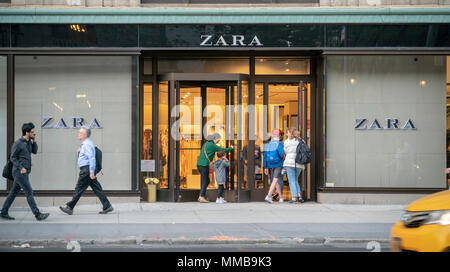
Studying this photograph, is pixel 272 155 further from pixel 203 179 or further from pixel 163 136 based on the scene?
pixel 163 136

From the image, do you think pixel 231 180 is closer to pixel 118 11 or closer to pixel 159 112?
pixel 159 112

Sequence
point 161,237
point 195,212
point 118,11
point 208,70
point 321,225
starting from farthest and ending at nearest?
1. point 208,70
2. point 118,11
3. point 195,212
4. point 321,225
5. point 161,237

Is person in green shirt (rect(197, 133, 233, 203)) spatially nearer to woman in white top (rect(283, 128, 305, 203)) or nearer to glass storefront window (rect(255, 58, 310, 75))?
woman in white top (rect(283, 128, 305, 203))

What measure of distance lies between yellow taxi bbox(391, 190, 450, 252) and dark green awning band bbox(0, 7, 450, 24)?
27.7 feet

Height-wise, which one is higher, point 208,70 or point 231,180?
point 208,70

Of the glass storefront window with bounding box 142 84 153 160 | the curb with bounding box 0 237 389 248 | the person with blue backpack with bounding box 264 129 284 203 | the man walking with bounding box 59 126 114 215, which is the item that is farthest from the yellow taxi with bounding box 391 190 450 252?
the glass storefront window with bounding box 142 84 153 160

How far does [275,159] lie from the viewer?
1628 centimetres

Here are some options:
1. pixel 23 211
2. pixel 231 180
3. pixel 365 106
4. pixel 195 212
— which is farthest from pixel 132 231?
pixel 365 106

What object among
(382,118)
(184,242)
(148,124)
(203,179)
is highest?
(382,118)

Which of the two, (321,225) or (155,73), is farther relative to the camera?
(155,73)

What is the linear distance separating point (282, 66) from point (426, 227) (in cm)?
991

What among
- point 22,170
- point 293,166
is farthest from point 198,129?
point 22,170

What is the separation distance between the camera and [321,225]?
39.8ft

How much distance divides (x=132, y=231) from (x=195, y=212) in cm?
313
